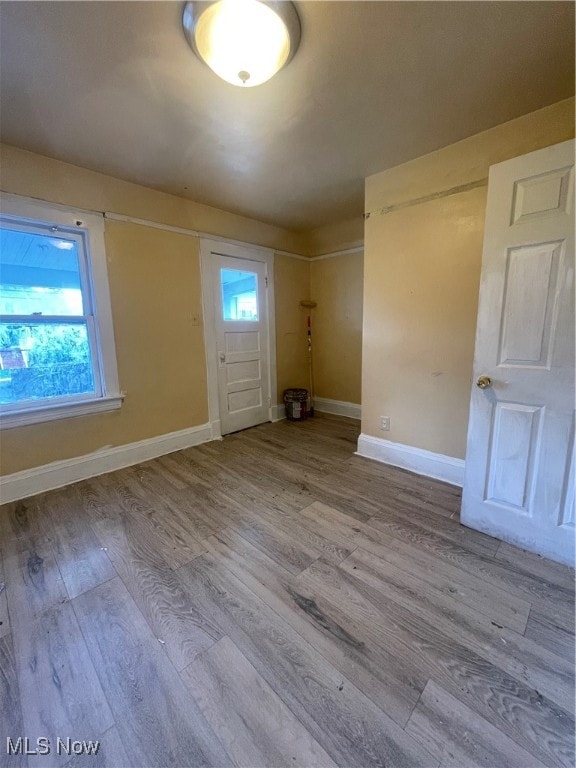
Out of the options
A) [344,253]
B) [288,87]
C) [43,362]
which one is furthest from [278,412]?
[288,87]

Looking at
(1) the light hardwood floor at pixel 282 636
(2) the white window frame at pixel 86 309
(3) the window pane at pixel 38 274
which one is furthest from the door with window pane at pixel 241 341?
(1) the light hardwood floor at pixel 282 636

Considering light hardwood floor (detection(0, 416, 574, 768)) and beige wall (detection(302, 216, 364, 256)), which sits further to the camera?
beige wall (detection(302, 216, 364, 256))

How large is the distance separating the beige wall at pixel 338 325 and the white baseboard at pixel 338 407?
0.21ft

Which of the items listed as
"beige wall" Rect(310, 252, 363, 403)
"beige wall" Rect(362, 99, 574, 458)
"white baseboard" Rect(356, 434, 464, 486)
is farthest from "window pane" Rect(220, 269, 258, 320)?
"white baseboard" Rect(356, 434, 464, 486)

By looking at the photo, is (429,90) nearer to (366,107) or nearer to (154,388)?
(366,107)

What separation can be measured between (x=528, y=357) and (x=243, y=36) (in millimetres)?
2071

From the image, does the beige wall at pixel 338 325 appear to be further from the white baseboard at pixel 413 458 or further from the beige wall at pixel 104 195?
the white baseboard at pixel 413 458

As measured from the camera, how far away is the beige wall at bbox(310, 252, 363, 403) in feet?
13.2

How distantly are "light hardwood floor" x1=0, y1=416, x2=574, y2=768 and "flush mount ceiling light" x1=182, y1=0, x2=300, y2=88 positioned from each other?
2500 mm

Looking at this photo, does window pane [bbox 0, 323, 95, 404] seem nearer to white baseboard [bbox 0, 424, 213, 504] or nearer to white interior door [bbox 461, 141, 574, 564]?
white baseboard [bbox 0, 424, 213, 504]

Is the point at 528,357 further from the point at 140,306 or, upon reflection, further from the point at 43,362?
the point at 43,362

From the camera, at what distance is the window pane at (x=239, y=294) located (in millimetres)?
3486

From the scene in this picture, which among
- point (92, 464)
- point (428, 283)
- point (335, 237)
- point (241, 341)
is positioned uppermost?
point (335, 237)

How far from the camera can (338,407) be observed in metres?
4.43
